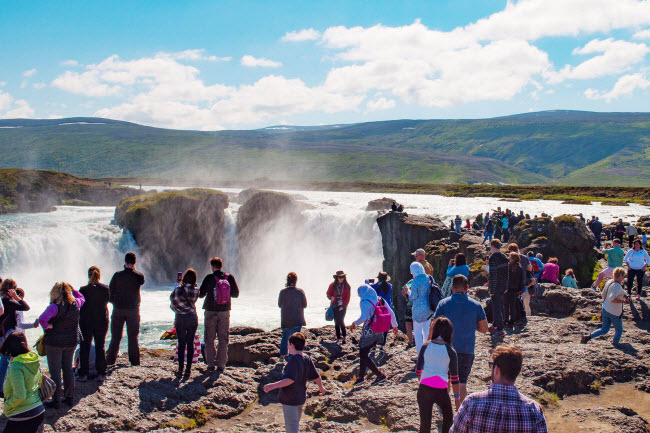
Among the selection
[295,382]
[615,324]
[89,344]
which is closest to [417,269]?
[295,382]

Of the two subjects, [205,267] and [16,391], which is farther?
[205,267]

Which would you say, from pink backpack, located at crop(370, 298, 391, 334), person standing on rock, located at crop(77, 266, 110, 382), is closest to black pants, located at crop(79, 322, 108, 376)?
person standing on rock, located at crop(77, 266, 110, 382)

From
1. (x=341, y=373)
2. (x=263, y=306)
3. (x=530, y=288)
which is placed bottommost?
(x=263, y=306)

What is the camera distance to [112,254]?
4528 centimetres

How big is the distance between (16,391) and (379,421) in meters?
5.73

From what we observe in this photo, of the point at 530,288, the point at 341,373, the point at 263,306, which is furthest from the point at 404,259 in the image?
the point at 341,373

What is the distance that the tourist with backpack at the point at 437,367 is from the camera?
6.79 metres

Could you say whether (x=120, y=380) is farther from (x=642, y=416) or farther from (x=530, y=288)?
(x=530, y=288)

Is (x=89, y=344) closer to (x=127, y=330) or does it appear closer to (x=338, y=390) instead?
(x=127, y=330)

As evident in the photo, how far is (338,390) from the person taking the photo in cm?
1116

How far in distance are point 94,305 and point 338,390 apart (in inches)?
212

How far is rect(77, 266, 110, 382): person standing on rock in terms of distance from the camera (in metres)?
10.1

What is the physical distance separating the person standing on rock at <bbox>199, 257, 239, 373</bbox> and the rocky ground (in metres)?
0.44

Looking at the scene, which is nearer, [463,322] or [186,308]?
[463,322]
